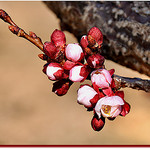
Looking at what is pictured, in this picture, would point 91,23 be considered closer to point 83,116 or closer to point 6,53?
point 83,116

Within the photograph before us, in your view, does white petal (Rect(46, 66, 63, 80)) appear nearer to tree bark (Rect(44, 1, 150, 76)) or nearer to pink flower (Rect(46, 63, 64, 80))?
pink flower (Rect(46, 63, 64, 80))

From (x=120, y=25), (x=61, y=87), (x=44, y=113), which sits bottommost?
(x=44, y=113)

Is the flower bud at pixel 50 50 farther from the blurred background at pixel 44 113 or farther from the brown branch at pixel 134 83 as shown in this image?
the blurred background at pixel 44 113

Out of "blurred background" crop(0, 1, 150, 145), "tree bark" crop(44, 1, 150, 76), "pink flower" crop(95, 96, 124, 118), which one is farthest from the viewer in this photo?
"blurred background" crop(0, 1, 150, 145)

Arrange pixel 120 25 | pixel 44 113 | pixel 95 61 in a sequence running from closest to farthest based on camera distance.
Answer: pixel 95 61, pixel 120 25, pixel 44 113

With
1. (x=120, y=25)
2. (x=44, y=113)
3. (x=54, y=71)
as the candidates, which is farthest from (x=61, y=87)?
(x=44, y=113)

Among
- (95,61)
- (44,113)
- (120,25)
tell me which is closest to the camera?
(95,61)

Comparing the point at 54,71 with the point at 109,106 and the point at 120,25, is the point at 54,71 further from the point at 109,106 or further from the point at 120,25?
the point at 120,25

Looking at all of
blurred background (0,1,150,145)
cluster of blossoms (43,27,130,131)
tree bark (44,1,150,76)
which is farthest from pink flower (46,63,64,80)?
blurred background (0,1,150,145)
